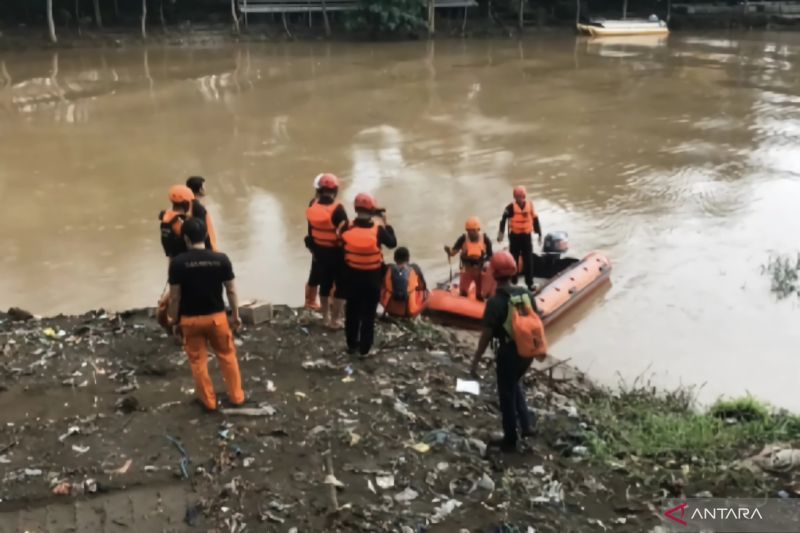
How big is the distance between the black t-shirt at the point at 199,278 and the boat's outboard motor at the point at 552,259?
6397 millimetres

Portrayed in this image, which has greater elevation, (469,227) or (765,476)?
(469,227)

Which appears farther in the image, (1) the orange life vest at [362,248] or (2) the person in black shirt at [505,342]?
(1) the orange life vest at [362,248]

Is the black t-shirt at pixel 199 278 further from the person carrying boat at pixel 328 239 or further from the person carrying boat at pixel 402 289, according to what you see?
the person carrying boat at pixel 402 289

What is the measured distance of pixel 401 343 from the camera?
7.55m

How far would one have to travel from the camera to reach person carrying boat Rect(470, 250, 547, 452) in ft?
17.1

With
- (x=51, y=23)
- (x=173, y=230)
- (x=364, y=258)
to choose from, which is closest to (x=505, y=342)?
(x=364, y=258)

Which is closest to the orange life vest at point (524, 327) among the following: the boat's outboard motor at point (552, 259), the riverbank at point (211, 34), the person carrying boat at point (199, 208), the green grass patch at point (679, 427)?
the green grass patch at point (679, 427)

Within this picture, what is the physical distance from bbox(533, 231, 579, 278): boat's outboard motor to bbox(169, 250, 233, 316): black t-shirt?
21.0 ft

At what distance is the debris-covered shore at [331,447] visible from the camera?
4676mm

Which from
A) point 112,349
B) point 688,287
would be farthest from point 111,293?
point 688,287

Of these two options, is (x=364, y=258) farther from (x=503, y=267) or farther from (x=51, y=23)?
(x=51, y=23)

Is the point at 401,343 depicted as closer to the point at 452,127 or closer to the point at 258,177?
the point at 258,177

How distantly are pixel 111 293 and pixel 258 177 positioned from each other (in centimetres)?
562

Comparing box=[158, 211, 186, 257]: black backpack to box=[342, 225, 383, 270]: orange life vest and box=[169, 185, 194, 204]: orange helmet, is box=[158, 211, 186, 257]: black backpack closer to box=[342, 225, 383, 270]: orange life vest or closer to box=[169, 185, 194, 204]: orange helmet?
box=[169, 185, 194, 204]: orange helmet
